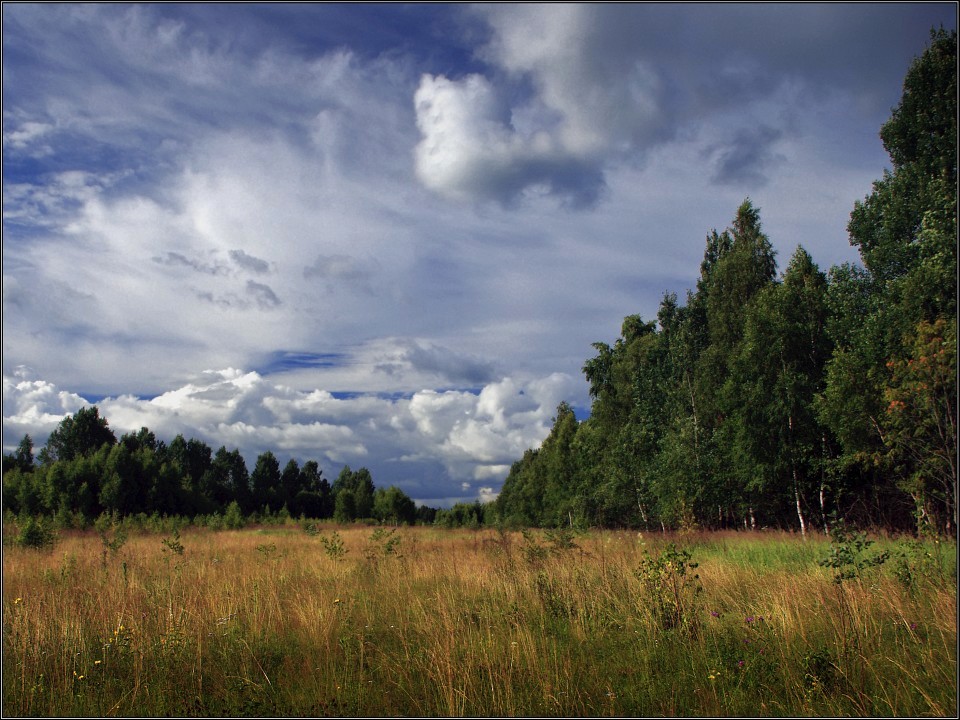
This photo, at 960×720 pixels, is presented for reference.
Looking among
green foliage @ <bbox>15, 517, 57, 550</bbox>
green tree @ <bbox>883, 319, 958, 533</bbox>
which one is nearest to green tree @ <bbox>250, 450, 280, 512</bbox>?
green foliage @ <bbox>15, 517, 57, 550</bbox>

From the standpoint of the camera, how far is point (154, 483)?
4859 cm

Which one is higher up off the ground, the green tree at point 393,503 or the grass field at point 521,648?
the grass field at point 521,648

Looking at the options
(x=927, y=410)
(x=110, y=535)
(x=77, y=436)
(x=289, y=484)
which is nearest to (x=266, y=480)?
(x=289, y=484)

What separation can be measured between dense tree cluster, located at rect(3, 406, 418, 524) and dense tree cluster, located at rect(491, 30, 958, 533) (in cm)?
2070

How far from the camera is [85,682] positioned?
176 inches

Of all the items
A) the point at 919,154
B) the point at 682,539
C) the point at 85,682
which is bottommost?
the point at 682,539

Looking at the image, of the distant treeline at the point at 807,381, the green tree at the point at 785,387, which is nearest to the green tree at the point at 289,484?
the distant treeline at the point at 807,381

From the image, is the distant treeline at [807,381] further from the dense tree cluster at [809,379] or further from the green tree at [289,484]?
the green tree at [289,484]

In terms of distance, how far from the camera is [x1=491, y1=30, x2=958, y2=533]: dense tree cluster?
1381 cm

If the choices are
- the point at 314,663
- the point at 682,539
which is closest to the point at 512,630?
the point at 314,663

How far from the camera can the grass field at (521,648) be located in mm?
3891

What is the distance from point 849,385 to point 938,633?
521 inches

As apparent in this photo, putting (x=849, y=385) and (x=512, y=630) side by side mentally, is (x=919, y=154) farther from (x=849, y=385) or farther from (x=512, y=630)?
(x=512, y=630)

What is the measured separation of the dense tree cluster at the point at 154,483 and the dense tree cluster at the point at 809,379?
815 inches
